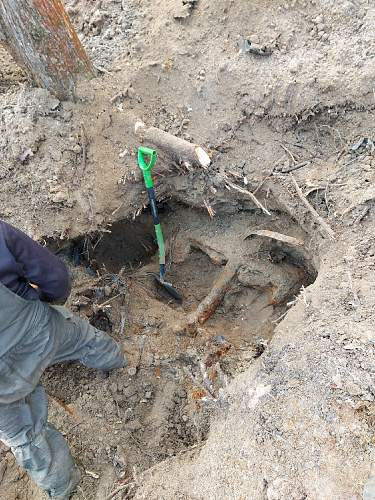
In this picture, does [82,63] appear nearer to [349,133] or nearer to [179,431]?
[349,133]

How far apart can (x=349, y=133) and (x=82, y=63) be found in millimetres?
2169

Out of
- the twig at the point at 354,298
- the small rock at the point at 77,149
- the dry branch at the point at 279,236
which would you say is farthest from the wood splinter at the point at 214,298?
the small rock at the point at 77,149

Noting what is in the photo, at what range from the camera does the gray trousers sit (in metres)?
2.66

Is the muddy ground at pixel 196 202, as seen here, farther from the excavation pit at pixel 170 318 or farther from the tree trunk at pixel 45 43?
the tree trunk at pixel 45 43

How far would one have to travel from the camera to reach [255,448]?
2.31 m

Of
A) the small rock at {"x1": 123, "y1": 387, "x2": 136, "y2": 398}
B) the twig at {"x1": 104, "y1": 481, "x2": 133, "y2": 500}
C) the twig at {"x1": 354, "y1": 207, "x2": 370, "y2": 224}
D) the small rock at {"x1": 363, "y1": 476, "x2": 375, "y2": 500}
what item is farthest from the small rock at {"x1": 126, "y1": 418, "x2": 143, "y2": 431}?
the twig at {"x1": 354, "y1": 207, "x2": 370, "y2": 224}

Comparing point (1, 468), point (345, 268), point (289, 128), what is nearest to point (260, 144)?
point (289, 128)

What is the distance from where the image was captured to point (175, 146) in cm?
336

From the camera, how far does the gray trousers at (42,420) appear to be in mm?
2661

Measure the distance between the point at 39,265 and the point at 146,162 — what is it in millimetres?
1373

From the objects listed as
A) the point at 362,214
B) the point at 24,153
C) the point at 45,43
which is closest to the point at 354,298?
the point at 362,214

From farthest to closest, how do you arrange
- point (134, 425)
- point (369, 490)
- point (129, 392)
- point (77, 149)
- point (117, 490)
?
1. point (77, 149)
2. point (129, 392)
3. point (134, 425)
4. point (117, 490)
5. point (369, 490)

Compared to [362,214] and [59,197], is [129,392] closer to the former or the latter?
[59,197]

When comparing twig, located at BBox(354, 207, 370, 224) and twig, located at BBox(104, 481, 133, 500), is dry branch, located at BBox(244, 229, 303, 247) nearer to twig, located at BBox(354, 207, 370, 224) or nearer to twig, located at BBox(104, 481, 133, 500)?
twig, located at BBox(354, 207, 370, 224)
